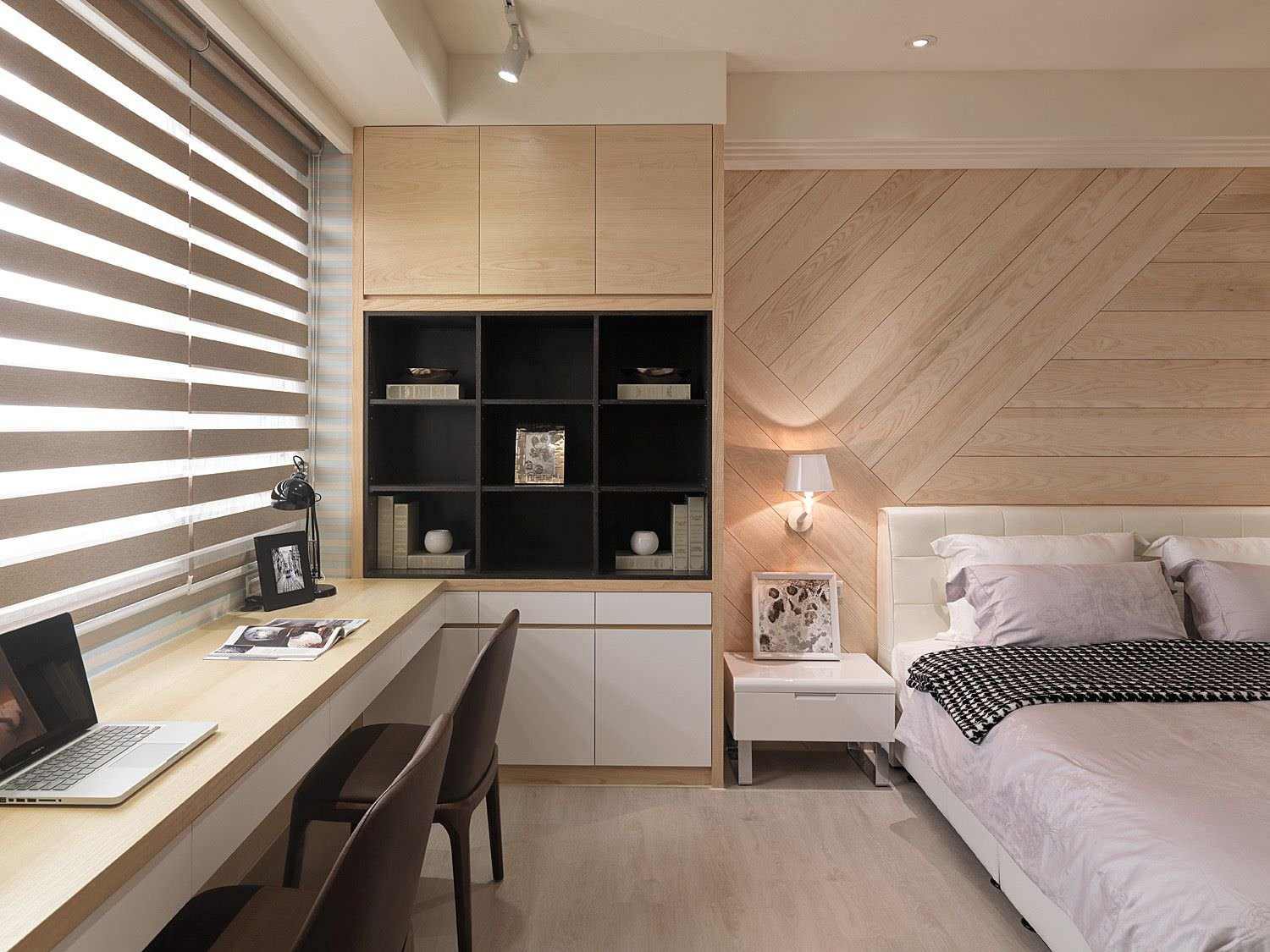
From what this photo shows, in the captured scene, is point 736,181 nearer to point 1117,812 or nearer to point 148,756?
point 1117,812

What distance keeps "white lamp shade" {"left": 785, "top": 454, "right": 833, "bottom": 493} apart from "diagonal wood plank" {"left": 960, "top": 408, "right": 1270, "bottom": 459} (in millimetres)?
837

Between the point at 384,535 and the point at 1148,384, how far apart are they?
10.4 feet

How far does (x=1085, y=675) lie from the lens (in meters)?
2.41

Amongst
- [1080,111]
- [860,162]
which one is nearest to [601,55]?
[860,162]

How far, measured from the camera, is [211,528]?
2307 mm

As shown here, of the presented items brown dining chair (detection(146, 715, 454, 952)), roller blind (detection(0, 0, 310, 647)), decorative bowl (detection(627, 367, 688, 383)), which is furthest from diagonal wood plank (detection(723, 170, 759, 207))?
brown dining chair (detection(146, 715, 454, 952))

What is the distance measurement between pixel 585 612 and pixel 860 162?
2141mm

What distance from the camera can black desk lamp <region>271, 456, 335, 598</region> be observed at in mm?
2486

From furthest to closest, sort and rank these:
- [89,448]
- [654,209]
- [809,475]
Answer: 1. [809,475]
2. [654,209]
3. [89,448]

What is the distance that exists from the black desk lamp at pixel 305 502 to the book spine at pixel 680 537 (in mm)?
1223

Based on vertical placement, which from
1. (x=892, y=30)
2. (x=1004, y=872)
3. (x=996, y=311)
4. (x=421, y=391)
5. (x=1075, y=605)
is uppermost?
(x=892, y=30)

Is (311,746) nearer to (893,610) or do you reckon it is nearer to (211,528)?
(211,528)

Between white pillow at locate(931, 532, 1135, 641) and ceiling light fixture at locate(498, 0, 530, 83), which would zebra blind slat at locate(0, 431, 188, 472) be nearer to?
ceiling light fixture at locate(498, 0, 530, 83)

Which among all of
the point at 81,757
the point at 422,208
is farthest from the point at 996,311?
the point at 81,757
